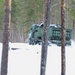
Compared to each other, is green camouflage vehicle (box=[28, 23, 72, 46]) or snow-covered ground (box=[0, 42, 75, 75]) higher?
green camouflage vehicle (box=[28, 23, 72, 46])

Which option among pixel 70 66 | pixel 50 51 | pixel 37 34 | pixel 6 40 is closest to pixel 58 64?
pixel 70 66

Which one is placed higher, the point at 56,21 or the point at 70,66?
the point at 56,21

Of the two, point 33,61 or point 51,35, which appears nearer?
point 33,61

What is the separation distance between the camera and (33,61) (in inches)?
902

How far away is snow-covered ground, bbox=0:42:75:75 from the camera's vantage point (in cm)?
2139

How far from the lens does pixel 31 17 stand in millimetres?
48438

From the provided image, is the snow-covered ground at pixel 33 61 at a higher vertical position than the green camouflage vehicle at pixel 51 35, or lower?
lower

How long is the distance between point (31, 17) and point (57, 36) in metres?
18.5

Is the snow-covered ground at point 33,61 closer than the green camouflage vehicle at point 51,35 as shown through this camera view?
Yes

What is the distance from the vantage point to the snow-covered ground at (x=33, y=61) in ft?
70.2

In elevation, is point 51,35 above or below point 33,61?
above

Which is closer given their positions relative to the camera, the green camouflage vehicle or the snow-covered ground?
the snow-covered ground

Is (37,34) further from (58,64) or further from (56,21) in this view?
(56,21)

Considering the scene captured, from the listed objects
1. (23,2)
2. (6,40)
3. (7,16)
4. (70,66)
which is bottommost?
(70,66)
